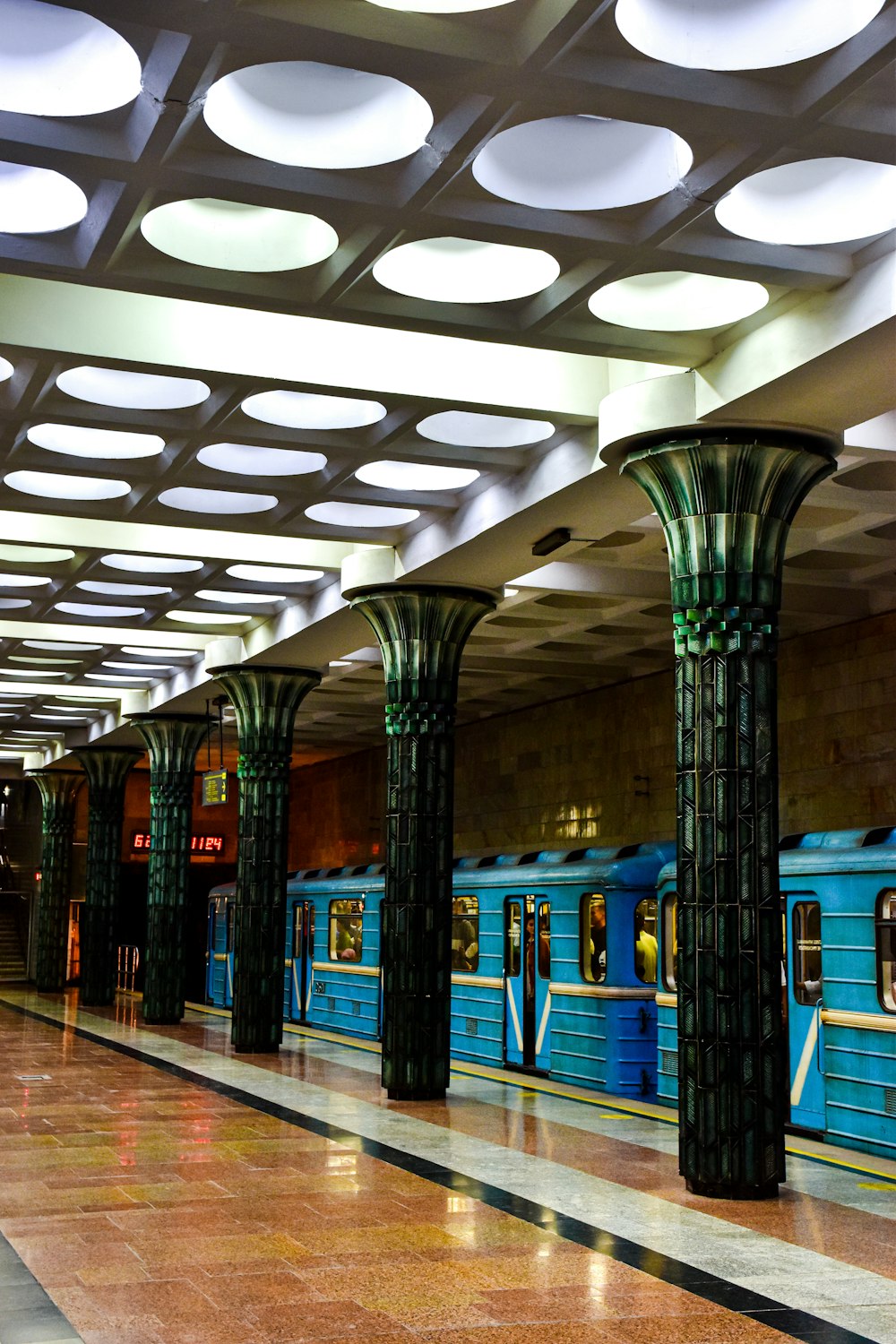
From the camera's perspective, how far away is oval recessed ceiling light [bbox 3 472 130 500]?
40.5ft

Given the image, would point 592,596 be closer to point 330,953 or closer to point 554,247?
point 330,953

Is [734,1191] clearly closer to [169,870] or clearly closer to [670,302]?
[670,302]

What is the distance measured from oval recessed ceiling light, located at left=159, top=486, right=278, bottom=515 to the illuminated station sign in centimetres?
2708

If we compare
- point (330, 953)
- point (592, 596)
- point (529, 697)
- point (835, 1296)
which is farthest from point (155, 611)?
point (835, 1296)

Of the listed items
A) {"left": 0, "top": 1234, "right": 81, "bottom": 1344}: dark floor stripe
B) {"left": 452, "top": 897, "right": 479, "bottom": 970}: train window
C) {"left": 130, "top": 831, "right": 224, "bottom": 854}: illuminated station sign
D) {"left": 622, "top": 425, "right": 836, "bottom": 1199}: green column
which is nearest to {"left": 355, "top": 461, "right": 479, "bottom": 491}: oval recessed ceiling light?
{"left": 622, "top": 425, "right": 836, "bottom": 1199}: green column

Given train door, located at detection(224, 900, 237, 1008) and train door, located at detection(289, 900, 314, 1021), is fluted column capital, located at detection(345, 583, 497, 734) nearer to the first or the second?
train door, located at detection(289, 900, 314, 1021)

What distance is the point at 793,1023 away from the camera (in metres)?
11.8

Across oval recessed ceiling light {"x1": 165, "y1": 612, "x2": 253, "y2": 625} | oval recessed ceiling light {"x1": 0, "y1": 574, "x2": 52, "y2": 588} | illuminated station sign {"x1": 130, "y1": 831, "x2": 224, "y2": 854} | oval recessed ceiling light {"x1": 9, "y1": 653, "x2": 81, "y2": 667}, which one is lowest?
illuminated station sign {"x1": 130, "y1": 831, "x2": 224, "y2": 854}

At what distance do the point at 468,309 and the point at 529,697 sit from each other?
16.8 metres

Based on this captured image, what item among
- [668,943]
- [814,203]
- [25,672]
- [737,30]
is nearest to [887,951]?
[668,943]

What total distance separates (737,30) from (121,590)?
11613 mm

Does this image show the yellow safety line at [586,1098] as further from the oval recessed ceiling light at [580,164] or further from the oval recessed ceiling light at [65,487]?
the oval recessed ceiling light at [65,487]

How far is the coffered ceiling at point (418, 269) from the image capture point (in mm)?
6098

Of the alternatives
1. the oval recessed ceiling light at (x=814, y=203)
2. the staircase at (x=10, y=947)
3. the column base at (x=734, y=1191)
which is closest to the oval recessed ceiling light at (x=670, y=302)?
the oval recessed ceiling light at (x=814, y=203)
